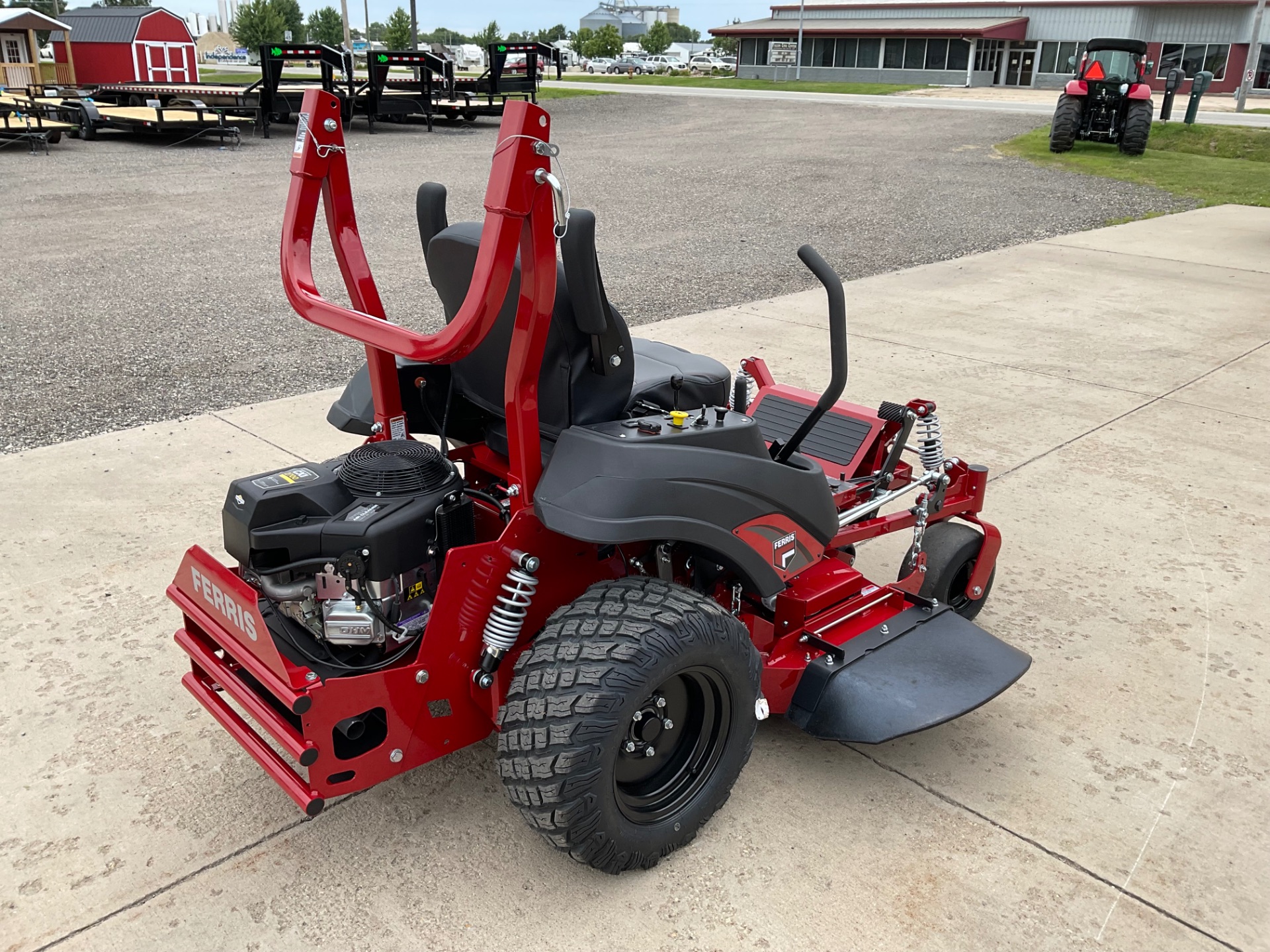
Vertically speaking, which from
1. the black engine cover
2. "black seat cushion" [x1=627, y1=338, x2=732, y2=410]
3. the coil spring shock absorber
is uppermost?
"black seat cushion" [x1=627, y1=338, x2=732, y2=410]

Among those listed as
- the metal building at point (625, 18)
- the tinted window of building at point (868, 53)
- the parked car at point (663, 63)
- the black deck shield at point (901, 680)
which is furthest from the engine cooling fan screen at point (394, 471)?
the metal building at point (625, 18)

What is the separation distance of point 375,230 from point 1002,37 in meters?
39.9

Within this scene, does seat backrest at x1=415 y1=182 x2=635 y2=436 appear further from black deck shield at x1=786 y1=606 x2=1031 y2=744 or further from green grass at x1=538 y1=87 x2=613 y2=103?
green grass at x1=538 y1=87 x2=613 y2=103

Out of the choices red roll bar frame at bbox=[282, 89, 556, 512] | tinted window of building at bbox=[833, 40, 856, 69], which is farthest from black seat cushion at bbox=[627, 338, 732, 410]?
tinted window of building at bbox=[833, 40, 856, 69]

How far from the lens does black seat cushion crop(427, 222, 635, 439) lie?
2436 mm

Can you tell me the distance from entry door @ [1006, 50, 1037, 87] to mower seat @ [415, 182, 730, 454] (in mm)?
47633

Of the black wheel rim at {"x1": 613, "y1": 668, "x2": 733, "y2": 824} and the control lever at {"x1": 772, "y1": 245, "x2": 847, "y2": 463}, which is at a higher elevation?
the control lever at {"x1": 772, "y1": 245, "x2": 847, "y2": 463}

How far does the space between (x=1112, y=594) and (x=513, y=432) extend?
2582 mm


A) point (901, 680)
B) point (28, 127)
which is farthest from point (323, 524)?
point (28, 127)

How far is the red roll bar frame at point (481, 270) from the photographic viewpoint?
Result: 83.4 inches

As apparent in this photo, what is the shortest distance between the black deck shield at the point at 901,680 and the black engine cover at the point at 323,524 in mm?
1087

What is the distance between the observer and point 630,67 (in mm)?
62531

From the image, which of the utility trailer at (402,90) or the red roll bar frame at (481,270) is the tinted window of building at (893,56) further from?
the red roll bar frame at (481,270)

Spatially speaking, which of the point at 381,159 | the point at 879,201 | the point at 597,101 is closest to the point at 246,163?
the point at 381,159
